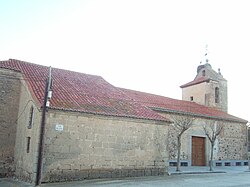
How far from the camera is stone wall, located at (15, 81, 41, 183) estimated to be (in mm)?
13484

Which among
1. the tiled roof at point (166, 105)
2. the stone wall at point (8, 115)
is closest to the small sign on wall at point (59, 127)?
the stone wall at point (8, 115)

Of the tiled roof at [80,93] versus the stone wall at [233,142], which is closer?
the tiled roof at [80,93]

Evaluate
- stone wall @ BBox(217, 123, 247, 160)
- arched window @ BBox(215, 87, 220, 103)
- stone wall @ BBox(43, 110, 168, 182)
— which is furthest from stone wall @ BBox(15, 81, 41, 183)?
arched window @ BBox(215, 87, 220, 103)

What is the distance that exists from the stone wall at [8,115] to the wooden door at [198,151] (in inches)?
539

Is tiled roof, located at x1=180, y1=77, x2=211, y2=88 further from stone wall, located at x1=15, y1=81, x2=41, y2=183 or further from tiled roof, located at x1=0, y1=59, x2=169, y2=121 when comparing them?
stone wall, located at x1=15, y1=81, x2=41, y2=183

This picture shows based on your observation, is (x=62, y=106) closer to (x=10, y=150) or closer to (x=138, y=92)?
(x=10, y=150)

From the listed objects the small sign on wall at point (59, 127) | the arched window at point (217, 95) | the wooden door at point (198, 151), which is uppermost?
the arched window at point (217, 95)

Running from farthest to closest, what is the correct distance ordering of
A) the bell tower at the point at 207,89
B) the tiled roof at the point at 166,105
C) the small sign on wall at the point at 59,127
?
the bell tower at the point at 207,89, the tiled roof at the point at 166,105, the small sign on wall at the point at 59,127

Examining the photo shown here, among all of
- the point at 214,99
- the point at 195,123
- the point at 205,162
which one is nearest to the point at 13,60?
the point at 195,123

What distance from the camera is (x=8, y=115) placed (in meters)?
16.2

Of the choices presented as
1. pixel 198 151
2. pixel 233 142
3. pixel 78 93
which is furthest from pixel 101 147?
pixel 233 142

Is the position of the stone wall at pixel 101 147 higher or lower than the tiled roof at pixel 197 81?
lower

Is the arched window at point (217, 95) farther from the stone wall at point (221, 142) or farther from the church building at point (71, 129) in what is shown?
the church building at point (71, 129)

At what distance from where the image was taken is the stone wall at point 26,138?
531 inches
